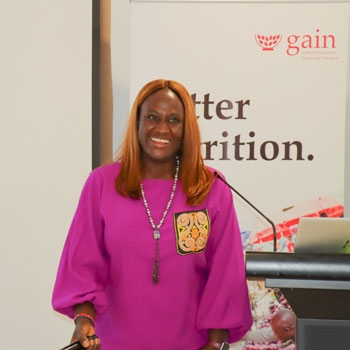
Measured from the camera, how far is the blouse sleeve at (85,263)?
6.07 ft

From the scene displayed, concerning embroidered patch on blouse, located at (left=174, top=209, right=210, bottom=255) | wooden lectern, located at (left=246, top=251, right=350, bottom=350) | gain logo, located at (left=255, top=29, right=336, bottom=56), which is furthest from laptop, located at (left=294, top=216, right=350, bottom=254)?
gain logo, located at (left=255, top=29, right=336, bottom=56)

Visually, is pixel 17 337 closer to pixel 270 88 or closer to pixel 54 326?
pixel 54 326

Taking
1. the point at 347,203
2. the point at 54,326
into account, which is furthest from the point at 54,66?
the point at 347,203

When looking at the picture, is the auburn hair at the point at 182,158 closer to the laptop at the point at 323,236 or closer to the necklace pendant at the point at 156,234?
the necklace pendant at the point at 156,234

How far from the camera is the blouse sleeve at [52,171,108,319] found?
1.85 metres

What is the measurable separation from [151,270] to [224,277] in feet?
0.67

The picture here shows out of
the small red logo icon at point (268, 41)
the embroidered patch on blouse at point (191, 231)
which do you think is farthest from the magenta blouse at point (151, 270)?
the small red logo icon at point (268, 41)

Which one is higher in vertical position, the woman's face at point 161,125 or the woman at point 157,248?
the woman's face at point 161,125

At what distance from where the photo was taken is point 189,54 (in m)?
2.72

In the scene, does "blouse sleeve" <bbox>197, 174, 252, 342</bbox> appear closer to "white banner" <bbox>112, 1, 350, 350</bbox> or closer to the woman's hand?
the woman's hand

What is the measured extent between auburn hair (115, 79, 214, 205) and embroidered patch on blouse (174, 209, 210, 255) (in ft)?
0.13

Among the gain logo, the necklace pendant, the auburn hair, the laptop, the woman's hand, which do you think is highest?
the gain logo

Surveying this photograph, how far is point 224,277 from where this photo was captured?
6.21 ft

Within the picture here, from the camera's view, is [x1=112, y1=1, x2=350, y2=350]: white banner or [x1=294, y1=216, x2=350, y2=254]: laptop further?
[x1=112, y1=1, x2=350, y2=350]: white banner
